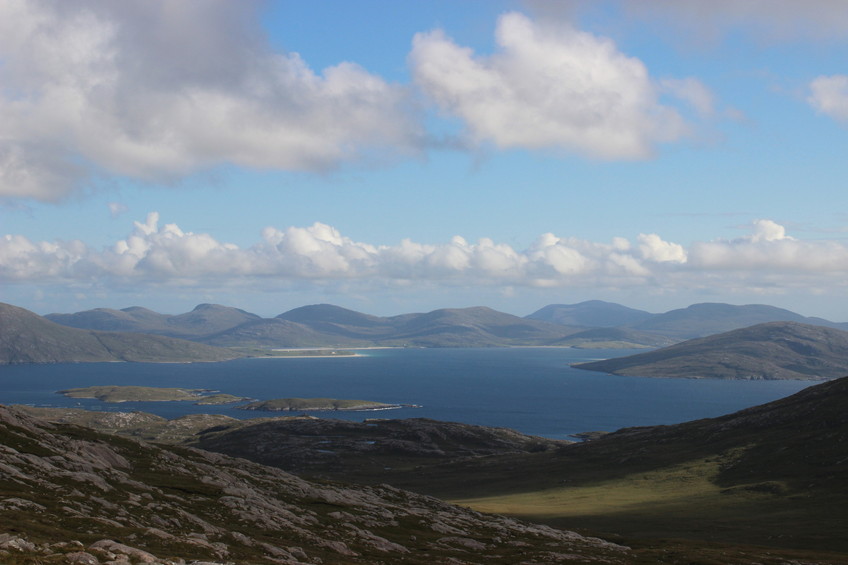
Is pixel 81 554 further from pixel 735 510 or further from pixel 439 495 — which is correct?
pixel 439 495

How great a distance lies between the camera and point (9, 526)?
50.3m

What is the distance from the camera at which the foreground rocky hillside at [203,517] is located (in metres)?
55.1

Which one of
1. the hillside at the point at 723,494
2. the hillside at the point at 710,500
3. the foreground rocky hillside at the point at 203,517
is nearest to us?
the foreground rocky hillside at the point at 203,517

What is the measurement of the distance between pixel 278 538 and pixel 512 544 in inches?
1274

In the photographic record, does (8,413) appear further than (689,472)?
No

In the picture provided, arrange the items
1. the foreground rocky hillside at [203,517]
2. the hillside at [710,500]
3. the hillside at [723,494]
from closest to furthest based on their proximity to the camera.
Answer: the foreground rocky hillside at [203,517]
the hillside at [710,500]
the hillside at [723,494]

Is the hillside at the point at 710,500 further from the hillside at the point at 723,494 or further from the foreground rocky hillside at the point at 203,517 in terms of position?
the foreground rocky hillside at the point at 203,517

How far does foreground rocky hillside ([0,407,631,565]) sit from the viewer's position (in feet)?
181

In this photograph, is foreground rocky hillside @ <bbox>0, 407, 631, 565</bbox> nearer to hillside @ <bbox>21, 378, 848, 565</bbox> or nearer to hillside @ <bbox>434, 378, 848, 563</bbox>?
hillside @ <bbox>21, 378, 848, 565</bbox>

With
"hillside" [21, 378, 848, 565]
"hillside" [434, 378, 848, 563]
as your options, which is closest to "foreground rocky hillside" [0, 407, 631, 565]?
"hillside" [21, 378, 848, 565]

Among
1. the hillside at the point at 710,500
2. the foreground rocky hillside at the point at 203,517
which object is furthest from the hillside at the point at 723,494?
the foreground rocky hillside at the point at 203,517

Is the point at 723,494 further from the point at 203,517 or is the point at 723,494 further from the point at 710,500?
the point at 203,517

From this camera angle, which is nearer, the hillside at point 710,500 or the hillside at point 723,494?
the hillside at point 710,500

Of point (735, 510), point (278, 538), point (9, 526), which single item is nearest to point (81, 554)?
point (9, 526)
